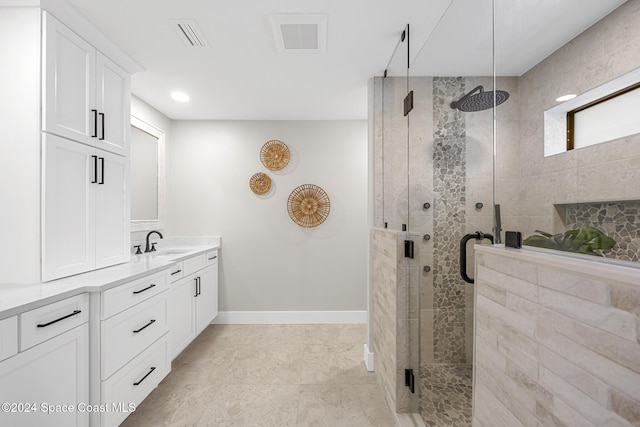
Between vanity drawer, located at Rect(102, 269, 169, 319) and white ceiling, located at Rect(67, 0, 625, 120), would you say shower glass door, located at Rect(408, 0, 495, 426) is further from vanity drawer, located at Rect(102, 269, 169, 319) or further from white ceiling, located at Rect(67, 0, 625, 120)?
vanity drawer, located at Rect(102, 269, 169, 319)

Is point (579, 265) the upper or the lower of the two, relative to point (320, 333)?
upper

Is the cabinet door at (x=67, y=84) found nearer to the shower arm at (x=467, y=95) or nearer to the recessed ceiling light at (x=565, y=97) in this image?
the shower arm at (x=467, y=95)

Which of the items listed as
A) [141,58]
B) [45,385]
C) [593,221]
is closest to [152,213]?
[141,58]

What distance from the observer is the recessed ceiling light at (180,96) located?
2.86m

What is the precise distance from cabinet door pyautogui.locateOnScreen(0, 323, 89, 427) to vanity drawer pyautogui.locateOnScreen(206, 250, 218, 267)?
1792 millimetres

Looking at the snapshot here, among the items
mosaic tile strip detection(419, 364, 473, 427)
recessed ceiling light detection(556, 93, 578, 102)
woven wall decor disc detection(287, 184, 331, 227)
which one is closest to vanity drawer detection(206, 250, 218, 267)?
woven wall decor disc detection(287, 184, 331, 227)

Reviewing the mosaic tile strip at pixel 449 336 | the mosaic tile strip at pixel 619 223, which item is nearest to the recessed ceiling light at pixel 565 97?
the mosaic tile strip at pixel 619 223

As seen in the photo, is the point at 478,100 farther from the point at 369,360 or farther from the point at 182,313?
the point at 182,313

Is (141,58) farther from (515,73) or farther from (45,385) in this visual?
(515,73)

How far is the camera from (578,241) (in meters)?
0.67

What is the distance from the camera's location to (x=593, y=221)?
0.63 m

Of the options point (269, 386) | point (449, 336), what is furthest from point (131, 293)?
point (449, 336)

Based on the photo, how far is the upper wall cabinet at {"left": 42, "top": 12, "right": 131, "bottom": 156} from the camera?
5.22 ft

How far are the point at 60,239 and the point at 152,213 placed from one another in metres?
1.72
